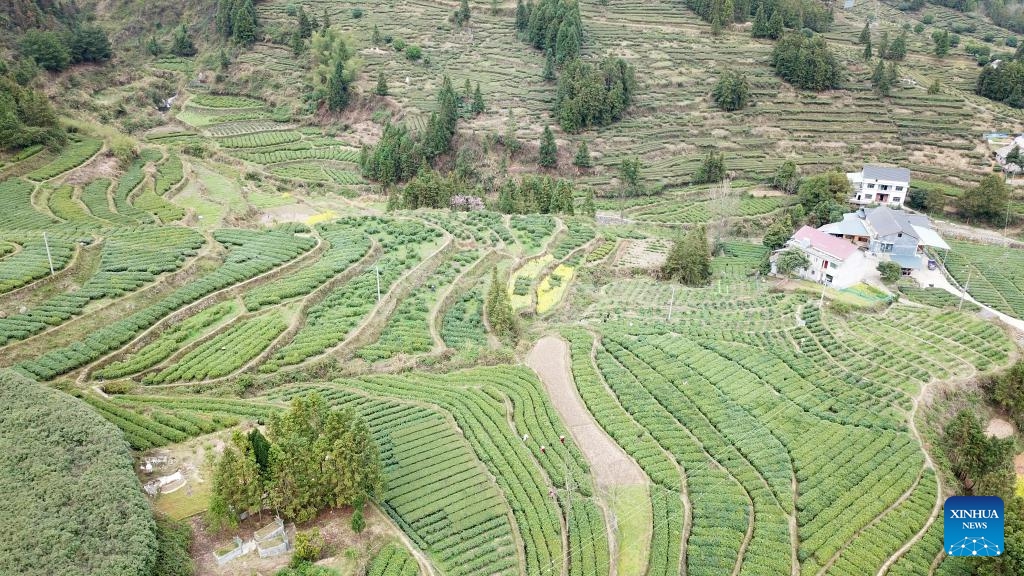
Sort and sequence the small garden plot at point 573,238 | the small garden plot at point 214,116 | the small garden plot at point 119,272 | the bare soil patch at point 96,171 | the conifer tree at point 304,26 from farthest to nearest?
the conifer tree at point 304,26, the small garden plot at point 214,116, the bare soil patch at point 96,171, the small garden plot at point 573,238, the small garden plot at point 119,272

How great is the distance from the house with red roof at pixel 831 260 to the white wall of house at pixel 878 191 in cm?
2095

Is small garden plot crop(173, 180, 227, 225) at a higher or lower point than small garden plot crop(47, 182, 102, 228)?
lower

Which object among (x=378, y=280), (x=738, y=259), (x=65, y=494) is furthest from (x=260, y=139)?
(x=65, y=494)

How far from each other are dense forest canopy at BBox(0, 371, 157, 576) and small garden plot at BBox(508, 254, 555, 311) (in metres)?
28.7

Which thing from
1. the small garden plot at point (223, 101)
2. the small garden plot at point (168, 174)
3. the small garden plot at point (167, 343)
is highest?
the small garden plot at point (223, 101)

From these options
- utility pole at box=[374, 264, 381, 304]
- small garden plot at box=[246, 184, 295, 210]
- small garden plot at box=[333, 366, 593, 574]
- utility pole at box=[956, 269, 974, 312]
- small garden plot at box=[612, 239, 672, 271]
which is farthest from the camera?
small garden plot at box=[246, 184, 295, 210]

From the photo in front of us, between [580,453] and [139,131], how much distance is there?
77.4 metres

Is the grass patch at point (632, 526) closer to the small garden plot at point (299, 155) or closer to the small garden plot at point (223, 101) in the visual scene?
the small garden plot at point (299, 155)

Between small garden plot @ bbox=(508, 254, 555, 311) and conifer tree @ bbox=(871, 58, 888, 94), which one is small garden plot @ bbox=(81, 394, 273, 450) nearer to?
small garden plot @ bbox=(508, 254, 555, 311)

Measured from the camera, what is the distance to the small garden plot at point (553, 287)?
176 ft

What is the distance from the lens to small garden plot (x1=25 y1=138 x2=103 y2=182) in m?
65.4

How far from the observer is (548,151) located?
8825cm

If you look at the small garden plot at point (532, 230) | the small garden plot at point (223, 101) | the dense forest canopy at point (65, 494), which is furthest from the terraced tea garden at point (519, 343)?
the small garden plot at point (223, 101)

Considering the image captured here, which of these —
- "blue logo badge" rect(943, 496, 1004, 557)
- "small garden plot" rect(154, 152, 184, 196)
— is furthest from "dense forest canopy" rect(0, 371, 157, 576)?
"small garden plot" rect(154, 152, 184, 196)
